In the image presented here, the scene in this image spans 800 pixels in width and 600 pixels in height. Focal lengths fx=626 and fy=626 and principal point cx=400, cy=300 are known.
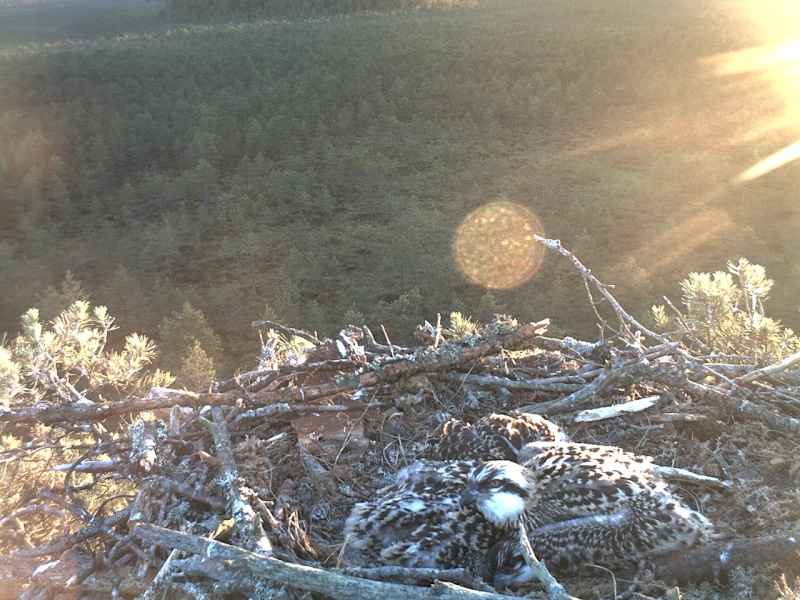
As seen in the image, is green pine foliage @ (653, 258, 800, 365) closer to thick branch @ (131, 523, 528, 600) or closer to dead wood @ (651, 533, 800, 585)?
dead wood @ (651, 533, 800, 585)

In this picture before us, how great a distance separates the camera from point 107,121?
37000mm

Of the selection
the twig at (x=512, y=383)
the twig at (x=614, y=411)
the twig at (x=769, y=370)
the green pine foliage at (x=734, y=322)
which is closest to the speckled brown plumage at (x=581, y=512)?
the twig at (x=614, y=411)

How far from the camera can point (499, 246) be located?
29.0 m

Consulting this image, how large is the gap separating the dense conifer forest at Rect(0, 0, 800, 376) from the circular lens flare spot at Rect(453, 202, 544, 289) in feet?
2.41

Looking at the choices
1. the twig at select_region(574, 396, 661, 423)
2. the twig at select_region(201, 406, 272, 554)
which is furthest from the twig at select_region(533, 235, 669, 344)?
the twig at select_region(201, 406, 272, 554)

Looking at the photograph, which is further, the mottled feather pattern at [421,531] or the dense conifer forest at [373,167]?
the dense conifer forest at [373,167]

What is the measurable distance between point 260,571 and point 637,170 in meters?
36.6

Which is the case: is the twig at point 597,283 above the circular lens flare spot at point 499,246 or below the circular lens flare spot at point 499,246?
above

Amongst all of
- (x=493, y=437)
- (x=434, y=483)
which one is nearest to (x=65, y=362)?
(x=434, y=483)

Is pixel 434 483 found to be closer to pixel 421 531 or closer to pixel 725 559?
pixel 421 531

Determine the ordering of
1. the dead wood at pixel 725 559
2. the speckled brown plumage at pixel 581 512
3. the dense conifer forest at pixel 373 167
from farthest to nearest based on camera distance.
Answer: the dense conifer forest at pixel 373 167 < the speckled brown plumage at pixel 581 512 < the dead wood at pixel 725 559

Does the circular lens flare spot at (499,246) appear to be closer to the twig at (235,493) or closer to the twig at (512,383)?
the twig at (512,383)

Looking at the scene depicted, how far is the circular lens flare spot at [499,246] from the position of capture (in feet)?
84.6

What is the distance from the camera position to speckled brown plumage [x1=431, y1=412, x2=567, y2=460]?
2.81m
